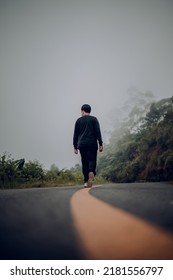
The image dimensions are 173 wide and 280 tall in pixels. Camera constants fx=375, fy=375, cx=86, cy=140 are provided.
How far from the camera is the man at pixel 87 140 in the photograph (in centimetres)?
490

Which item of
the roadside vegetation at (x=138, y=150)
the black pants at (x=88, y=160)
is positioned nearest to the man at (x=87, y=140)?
the black pants at (x=88, y=160)

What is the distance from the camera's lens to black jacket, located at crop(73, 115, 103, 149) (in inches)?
196

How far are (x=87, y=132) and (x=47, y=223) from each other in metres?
2.92

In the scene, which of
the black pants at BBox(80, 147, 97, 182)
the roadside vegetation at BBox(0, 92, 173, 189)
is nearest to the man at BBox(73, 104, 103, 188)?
the black pants at BBox(80, 147, 97, 182)

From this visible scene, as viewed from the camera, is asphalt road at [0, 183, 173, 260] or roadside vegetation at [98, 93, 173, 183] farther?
roadside vegetation at [98, 93, 173, 183]

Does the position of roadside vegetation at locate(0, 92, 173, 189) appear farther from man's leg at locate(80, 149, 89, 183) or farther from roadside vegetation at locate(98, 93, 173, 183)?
man's leg at locate(80, 149, 89, 183)

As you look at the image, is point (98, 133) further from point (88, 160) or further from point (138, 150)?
point (138, 150)

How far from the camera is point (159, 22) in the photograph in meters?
5.18

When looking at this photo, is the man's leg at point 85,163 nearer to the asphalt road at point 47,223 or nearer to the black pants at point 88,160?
the black pants at point 88,160

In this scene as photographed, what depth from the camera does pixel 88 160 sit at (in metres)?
4.93

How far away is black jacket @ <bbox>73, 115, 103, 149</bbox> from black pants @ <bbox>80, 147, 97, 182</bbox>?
70 millimetres

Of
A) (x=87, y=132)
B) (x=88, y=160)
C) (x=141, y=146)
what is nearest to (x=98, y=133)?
(x=87, y=132)
